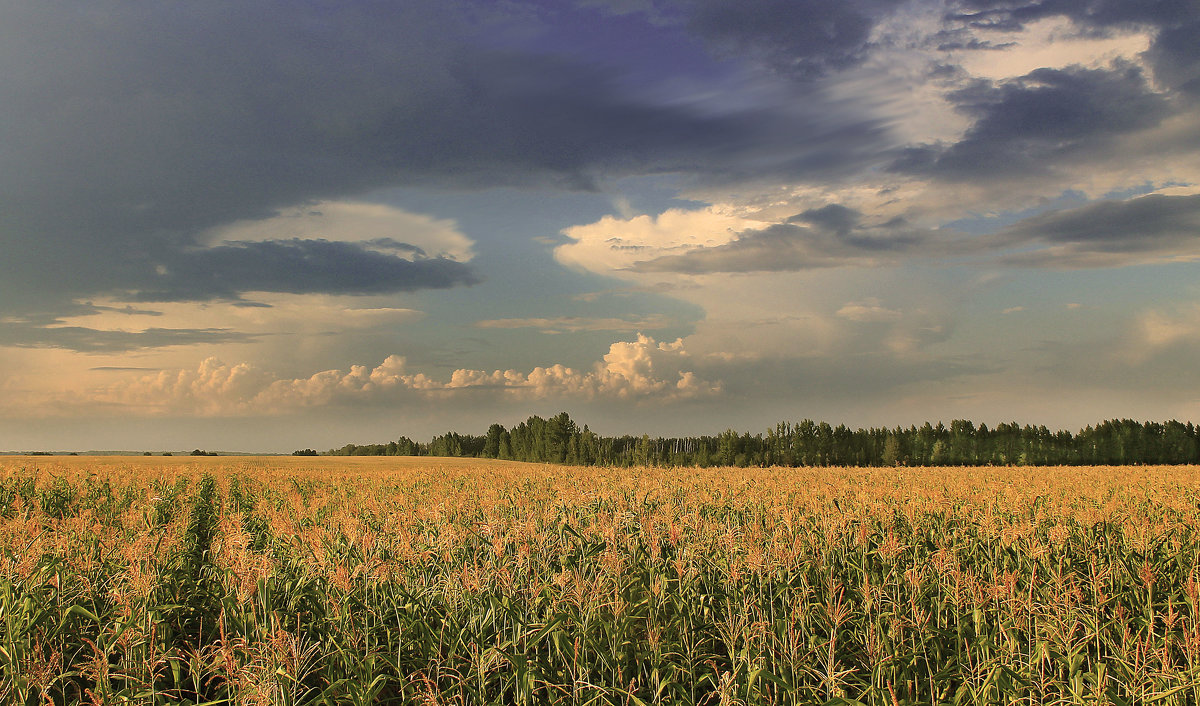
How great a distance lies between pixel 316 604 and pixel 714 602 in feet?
14.6

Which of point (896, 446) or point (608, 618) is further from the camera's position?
point (896, 446)

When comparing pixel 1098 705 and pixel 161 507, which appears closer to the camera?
pixel 1098 705

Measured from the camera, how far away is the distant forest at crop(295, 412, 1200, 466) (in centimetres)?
9869

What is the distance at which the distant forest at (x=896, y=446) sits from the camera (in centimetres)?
9869

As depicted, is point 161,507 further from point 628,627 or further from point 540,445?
point 540,445

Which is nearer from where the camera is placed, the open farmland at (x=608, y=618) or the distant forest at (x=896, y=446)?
the open farmland at (x=608, y=618)

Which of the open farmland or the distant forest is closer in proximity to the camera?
the open farmland

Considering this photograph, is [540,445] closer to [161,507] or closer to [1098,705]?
[161,507]

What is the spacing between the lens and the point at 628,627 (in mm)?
6492

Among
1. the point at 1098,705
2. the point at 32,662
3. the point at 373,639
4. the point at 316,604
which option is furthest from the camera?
the point at 316,604

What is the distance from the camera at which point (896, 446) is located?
108812 millimetres

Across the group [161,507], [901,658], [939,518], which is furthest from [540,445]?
[901,658]

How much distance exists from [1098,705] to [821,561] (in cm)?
417

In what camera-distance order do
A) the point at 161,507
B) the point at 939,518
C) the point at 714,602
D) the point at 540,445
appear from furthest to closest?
the point at 540,445, the point at 161,507, the point at 939,518, the point at 714,602
